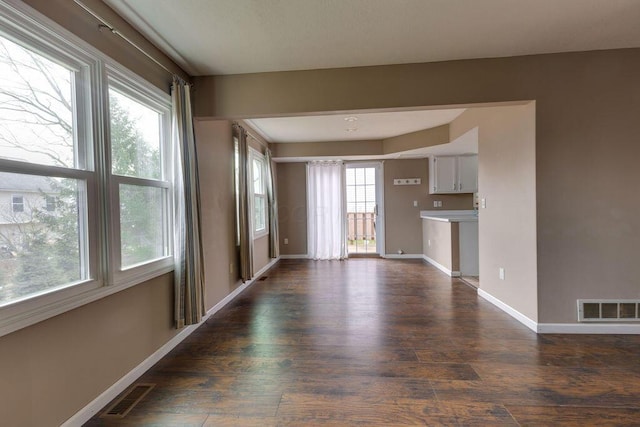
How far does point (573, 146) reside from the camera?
2613 mm

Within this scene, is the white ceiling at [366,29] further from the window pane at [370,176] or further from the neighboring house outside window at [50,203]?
the window pane at [370,176]

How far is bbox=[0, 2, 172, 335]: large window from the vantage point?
136 centimetres

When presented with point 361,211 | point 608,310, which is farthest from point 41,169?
point 361,211

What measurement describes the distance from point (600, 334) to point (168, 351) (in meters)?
3.82

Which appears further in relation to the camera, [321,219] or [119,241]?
[321,219]

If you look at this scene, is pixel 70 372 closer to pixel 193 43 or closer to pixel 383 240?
pixel 193 43

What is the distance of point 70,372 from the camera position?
5.17 feet

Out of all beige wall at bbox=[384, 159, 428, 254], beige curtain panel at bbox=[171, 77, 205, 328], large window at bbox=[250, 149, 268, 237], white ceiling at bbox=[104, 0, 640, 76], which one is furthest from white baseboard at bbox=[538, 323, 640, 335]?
large window at bbox=[250, 149, 268, 237]

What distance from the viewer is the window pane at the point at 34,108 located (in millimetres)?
1348

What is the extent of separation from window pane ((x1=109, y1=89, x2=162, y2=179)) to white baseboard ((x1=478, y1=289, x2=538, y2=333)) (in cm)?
365

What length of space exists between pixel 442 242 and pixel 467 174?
5.62 ft

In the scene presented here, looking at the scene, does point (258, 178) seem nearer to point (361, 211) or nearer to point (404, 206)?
point (361, 211)

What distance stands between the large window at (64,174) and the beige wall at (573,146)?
7.35 feet

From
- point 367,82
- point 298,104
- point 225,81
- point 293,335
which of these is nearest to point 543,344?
point 293,335
